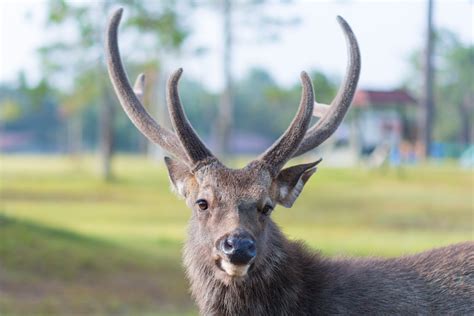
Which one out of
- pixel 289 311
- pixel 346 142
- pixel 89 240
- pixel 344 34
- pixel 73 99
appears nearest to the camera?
pixel 289 311

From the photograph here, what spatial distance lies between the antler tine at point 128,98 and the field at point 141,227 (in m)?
0.82

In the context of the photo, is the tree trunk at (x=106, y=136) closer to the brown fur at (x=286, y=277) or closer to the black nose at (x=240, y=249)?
the brown fur at (x=286, y=277)

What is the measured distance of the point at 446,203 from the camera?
24828 millimetres

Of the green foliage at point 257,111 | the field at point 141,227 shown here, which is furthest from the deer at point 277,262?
the green foliage at point 257,111

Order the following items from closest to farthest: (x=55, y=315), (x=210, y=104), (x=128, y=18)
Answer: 1. (x=55, y=315)
2. (x=128, y=18)
3. (x=210, y=104)

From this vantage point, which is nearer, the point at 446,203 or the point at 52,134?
the point at 446,203

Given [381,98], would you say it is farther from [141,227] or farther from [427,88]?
[141,227]

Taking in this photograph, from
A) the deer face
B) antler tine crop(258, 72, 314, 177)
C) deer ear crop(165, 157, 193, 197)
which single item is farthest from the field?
antler tine crop(258, 72, 314, 177)

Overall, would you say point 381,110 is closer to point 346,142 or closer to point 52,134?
point 346,142

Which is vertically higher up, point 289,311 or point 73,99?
point 289,311

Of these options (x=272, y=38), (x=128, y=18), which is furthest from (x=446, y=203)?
(x=128, y=18)

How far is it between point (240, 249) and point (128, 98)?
207 centimetres

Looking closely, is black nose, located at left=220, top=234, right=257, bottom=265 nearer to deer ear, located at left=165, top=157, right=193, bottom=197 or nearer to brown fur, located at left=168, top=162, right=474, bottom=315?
brown fur, located at left=168, top=162, right=474, bottom=315

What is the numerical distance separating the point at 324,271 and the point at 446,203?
1913cm
